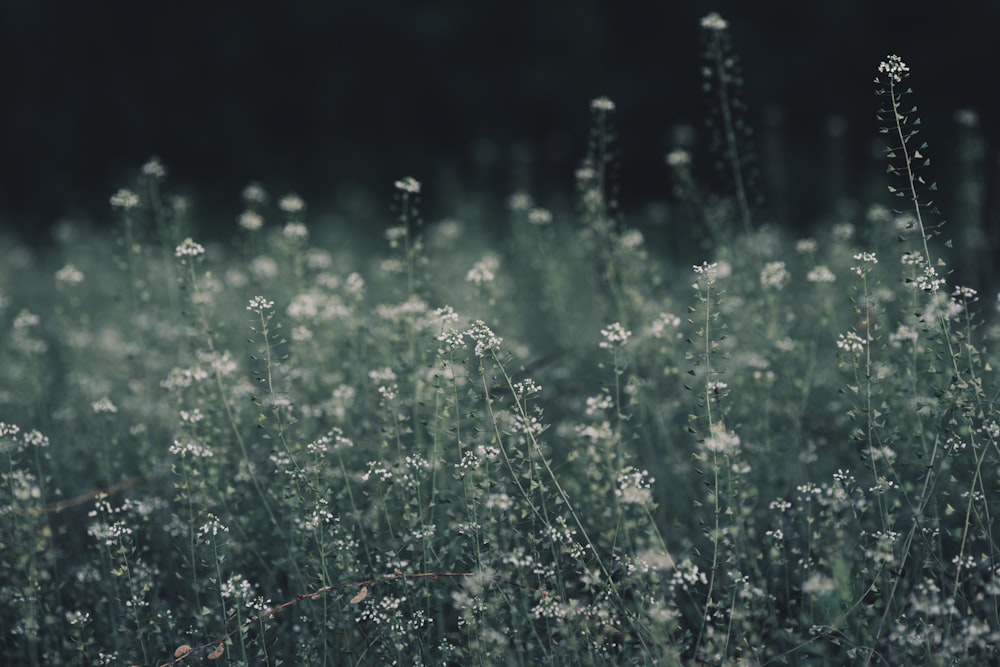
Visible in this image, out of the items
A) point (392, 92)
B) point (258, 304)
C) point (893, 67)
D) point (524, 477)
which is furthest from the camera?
point (392, 92)

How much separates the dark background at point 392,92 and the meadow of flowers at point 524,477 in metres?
5.79

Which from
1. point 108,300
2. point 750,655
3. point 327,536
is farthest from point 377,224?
point 750,655

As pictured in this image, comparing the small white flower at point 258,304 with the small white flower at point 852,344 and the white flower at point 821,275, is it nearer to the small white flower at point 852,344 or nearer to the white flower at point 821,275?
the small white flower at point 852,344

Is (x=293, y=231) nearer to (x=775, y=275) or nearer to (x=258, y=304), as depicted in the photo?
(x=258, y=304)

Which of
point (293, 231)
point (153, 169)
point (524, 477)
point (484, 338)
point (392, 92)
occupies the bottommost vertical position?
point (524, 477)

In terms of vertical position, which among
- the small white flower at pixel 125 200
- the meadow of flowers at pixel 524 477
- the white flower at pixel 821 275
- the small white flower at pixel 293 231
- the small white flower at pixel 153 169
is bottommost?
the meadow of flowers at pixel 524 477

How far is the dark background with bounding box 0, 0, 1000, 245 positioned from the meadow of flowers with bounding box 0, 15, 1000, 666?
5786mm

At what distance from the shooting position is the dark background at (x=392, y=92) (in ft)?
34.2

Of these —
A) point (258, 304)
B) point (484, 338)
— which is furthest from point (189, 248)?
point (484, 338)

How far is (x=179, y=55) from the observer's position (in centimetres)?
1303

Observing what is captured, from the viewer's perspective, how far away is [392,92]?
494 inches

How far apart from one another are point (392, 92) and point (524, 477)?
10811 millimetres

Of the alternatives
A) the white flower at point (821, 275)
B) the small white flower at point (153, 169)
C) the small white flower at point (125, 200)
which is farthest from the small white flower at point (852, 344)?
the small white flower at point (153, 169)

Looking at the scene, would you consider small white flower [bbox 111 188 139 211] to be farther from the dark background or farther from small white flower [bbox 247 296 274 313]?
the dark background
